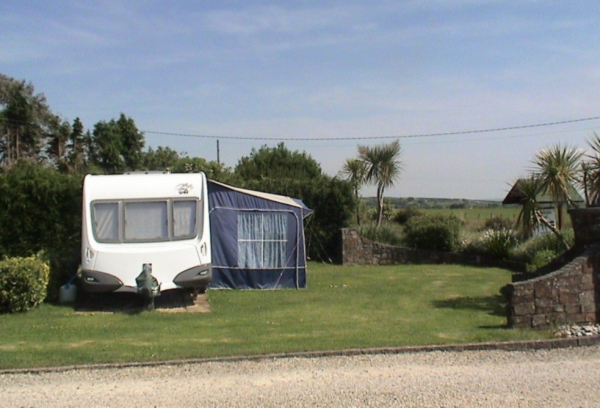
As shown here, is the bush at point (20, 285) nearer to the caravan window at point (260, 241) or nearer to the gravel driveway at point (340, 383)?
the gravel driveway at point (340, 383)

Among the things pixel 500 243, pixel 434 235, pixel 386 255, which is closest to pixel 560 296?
pixel 500 243

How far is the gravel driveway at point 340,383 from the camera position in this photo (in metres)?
6.52

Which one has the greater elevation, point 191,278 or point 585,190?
point 585,190

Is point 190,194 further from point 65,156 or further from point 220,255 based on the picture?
point 65,156

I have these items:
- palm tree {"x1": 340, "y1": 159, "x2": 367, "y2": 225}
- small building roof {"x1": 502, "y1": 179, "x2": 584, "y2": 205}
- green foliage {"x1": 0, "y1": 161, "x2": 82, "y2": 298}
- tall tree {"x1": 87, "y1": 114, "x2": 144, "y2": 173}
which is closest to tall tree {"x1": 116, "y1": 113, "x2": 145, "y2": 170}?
tall tree {"x1": 87, "y1": 114, "x2": 144, "y2": 173}

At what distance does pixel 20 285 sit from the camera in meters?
11.5

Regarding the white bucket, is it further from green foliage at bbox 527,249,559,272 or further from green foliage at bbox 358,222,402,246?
green foliage at bbox 358,222,402,246

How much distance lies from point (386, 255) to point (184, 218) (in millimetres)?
11427

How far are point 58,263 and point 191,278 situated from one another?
9.37ft

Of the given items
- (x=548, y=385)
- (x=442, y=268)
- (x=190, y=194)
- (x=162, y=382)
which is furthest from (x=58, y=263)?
(x=442, y=268)

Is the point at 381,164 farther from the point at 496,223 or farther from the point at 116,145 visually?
the point at 116,145

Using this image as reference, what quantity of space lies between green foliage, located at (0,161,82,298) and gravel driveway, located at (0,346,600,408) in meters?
7.12

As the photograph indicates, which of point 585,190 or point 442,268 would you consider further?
point 442,268

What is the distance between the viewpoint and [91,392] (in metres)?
6.89
